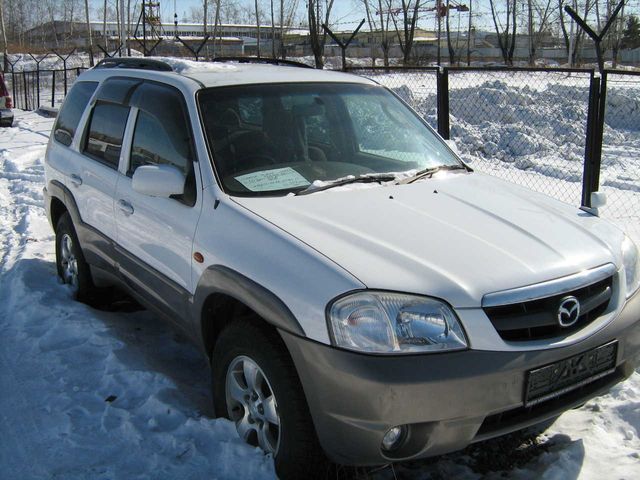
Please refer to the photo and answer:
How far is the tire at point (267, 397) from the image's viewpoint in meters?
2.72

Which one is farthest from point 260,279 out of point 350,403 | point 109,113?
point 109,113

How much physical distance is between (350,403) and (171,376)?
1842mm

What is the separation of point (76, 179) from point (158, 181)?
69.3 inches

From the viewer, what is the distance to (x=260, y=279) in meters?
2.85

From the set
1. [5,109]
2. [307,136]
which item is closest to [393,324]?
[307,136]

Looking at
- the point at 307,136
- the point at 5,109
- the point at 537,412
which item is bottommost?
the point at 537,412

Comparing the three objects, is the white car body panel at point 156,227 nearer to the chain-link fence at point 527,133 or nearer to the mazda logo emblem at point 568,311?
the mazda logo emblem at point 568,311

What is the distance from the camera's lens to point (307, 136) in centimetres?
388

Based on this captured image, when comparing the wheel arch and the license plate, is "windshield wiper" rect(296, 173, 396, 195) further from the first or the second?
the license plate

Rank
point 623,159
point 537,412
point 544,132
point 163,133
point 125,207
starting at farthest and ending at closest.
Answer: point 544,132
point 623,159
point 125,207
point 163,133
point 537,412

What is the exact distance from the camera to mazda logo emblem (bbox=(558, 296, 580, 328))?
2.69 metres

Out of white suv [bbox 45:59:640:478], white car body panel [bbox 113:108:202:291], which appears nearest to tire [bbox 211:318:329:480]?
white suv [bbox 45:59:640:478]

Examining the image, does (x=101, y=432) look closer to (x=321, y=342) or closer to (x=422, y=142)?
(x=321, y=342)

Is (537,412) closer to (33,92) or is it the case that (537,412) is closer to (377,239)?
(377,239)
